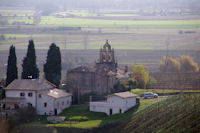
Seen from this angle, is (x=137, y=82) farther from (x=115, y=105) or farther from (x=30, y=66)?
(x=115, y=105)

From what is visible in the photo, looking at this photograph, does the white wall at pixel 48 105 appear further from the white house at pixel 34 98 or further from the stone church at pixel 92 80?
the stone church at pixel 92 80

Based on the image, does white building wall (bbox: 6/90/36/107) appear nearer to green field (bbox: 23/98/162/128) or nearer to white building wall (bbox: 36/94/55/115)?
white building wall (bbox: 36/94/55/115)

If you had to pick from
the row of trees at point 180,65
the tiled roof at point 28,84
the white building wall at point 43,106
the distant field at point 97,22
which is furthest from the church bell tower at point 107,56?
the distant field at point 97,22

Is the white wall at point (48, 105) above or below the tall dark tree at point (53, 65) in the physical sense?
below

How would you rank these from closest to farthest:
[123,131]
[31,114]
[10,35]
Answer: [123,131], [31,114], [10,35]

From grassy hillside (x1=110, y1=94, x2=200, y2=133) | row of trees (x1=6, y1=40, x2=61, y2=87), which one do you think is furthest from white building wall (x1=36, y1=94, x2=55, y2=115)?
grassy hillside (x1=110, y1=94, x2=200, y2=133)

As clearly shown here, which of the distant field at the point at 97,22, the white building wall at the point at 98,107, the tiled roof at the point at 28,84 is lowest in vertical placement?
the white building wall at the point at 98,107

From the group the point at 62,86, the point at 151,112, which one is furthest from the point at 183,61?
the point at 151,112

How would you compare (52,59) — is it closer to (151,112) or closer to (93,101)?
(93,101)

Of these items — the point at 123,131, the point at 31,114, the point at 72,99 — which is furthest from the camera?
the point at 72,99
